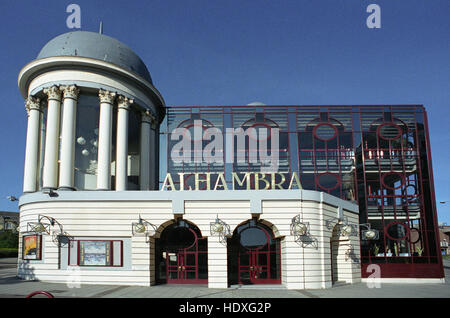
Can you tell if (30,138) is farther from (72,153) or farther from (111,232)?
(111,232)

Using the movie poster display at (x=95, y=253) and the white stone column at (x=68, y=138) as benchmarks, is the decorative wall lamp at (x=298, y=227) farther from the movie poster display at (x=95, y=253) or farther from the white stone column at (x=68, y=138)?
the white stone column at (x=68, y=138)

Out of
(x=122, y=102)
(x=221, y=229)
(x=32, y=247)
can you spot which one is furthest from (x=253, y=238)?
(x=122, y=102)

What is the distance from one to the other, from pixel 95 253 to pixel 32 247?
482 cm

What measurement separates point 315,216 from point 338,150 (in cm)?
1427

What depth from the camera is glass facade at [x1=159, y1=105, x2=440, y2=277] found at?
37531mm

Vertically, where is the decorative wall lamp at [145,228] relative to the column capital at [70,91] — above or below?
below

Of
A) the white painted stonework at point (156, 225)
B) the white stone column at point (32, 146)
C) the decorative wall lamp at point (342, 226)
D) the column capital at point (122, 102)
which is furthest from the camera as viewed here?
the column capital at point (122, 102)

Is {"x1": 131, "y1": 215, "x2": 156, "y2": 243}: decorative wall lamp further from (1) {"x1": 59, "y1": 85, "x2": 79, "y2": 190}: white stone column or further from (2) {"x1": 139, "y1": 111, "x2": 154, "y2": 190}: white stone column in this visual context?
(2) {"x1": 139, "y1": 111, "x2": 154, "y2": 190}: white stone column

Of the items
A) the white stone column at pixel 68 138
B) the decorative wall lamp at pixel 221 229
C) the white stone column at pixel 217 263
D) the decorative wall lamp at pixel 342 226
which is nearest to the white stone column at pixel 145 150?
the white stone column at pixel 68 138

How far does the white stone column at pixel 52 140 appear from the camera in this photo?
1230 inches

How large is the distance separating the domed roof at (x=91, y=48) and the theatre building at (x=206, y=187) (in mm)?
125

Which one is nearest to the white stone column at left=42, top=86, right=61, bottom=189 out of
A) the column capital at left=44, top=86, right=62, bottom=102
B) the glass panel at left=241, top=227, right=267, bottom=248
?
the column capital at left=44, top=86, right=62, bottom=102

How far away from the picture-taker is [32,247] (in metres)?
26.8
